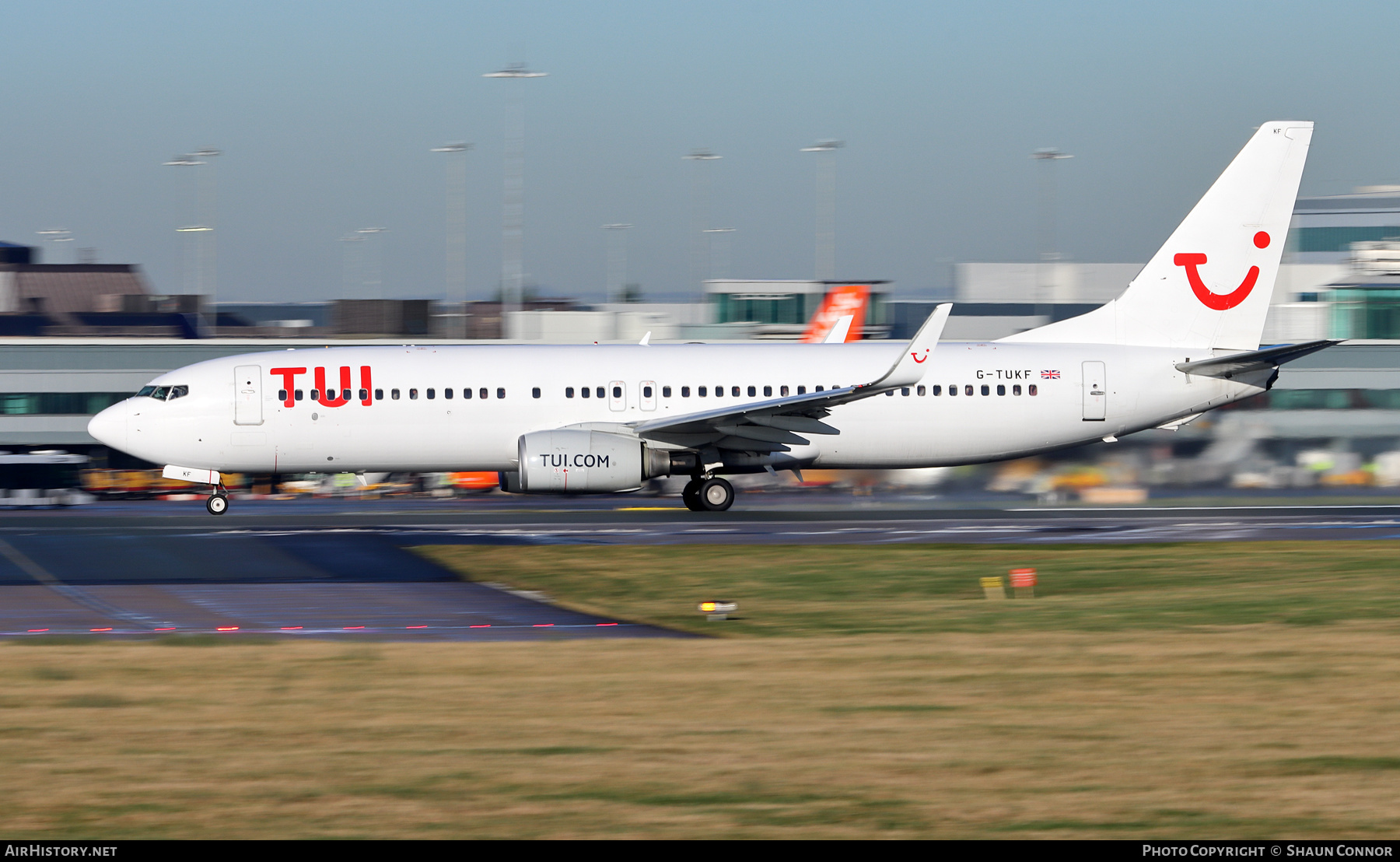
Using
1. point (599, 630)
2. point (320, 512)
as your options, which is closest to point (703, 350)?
point (320, 512)

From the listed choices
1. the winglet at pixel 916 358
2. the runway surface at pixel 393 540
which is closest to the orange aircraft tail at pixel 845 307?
the runway surface at pixel 393 540

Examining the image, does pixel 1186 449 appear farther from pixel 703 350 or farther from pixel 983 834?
pixel 983 834

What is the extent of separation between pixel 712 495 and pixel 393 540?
28.2 ft

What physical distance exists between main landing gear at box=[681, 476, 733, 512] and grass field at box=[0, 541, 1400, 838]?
14.5 meters

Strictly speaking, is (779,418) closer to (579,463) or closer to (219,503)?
(579,463)

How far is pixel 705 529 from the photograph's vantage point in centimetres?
2973

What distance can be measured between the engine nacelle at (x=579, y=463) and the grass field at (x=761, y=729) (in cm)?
1224

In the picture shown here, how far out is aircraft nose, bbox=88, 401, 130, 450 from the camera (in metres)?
32.8

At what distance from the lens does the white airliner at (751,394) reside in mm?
32375

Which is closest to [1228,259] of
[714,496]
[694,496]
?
[714,496]

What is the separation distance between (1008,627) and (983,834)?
29.4 ft

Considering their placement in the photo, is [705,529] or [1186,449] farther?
[1186,449]

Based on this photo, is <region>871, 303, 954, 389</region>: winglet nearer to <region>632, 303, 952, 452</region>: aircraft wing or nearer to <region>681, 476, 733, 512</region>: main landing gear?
<region>632, 303, 952, 452</region>: aircraft wing

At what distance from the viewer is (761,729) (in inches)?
439
